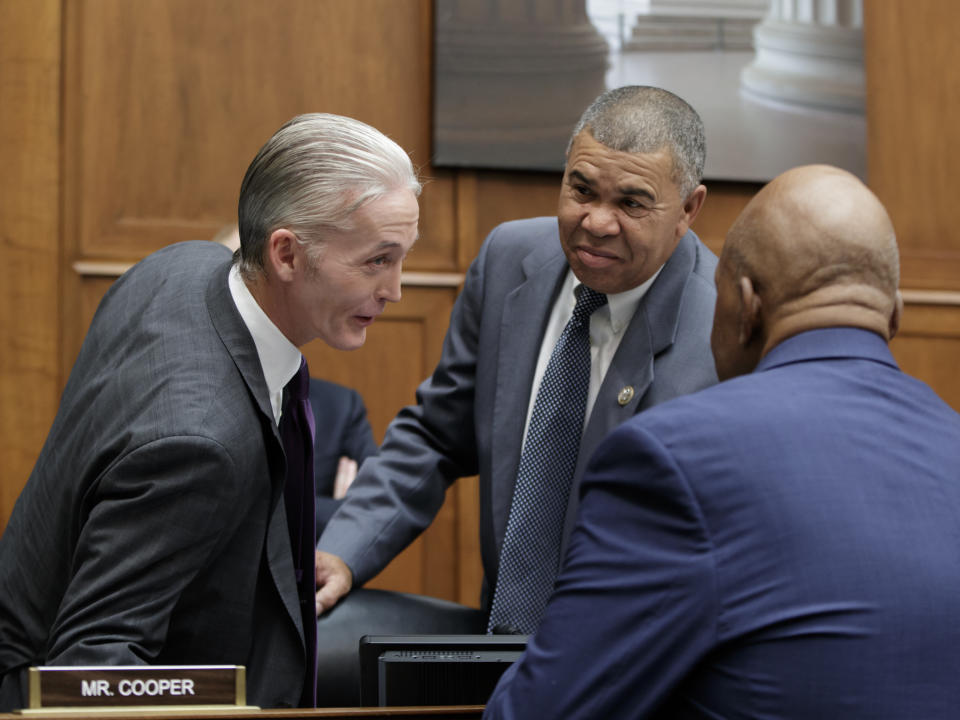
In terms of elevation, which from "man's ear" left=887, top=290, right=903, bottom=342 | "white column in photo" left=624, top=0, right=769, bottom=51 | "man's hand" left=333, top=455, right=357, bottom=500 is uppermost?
"white column in photo" left=624, top=0, right=769, bottom=51

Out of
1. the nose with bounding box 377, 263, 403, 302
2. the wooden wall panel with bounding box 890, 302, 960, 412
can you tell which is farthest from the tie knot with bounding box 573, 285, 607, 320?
the wooden wall panel with bounding box 890, 302, 960, 412

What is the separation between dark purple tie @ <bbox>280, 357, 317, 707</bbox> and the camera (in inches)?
65.3

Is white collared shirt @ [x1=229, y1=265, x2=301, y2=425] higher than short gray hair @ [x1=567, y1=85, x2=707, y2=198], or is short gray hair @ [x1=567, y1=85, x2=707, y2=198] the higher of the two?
short gray hair @ [x1=567, y1=85, x2=707, y2=198]

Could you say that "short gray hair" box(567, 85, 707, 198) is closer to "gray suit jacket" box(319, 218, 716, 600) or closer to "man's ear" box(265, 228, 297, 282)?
"gray suit jacket" box(319, 218, 716, 600)

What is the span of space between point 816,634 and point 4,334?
3.03 meters

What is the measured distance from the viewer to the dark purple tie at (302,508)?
166 cm

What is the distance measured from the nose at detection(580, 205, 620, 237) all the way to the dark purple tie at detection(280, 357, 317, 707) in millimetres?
596

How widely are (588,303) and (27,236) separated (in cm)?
215

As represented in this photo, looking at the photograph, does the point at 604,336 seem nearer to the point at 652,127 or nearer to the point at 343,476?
the point at 652,127

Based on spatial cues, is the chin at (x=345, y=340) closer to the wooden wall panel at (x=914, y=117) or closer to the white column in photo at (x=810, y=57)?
the white column in photo at (x=810, y=57)

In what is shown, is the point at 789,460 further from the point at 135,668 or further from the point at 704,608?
the point at 135,668

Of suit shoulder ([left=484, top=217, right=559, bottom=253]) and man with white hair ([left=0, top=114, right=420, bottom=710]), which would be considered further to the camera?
suit shoulder ([left=484, top=217, right=559, bottom=253])

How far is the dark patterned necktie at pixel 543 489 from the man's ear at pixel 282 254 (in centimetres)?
60

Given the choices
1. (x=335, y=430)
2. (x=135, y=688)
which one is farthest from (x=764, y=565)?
(x=335, y=430)
